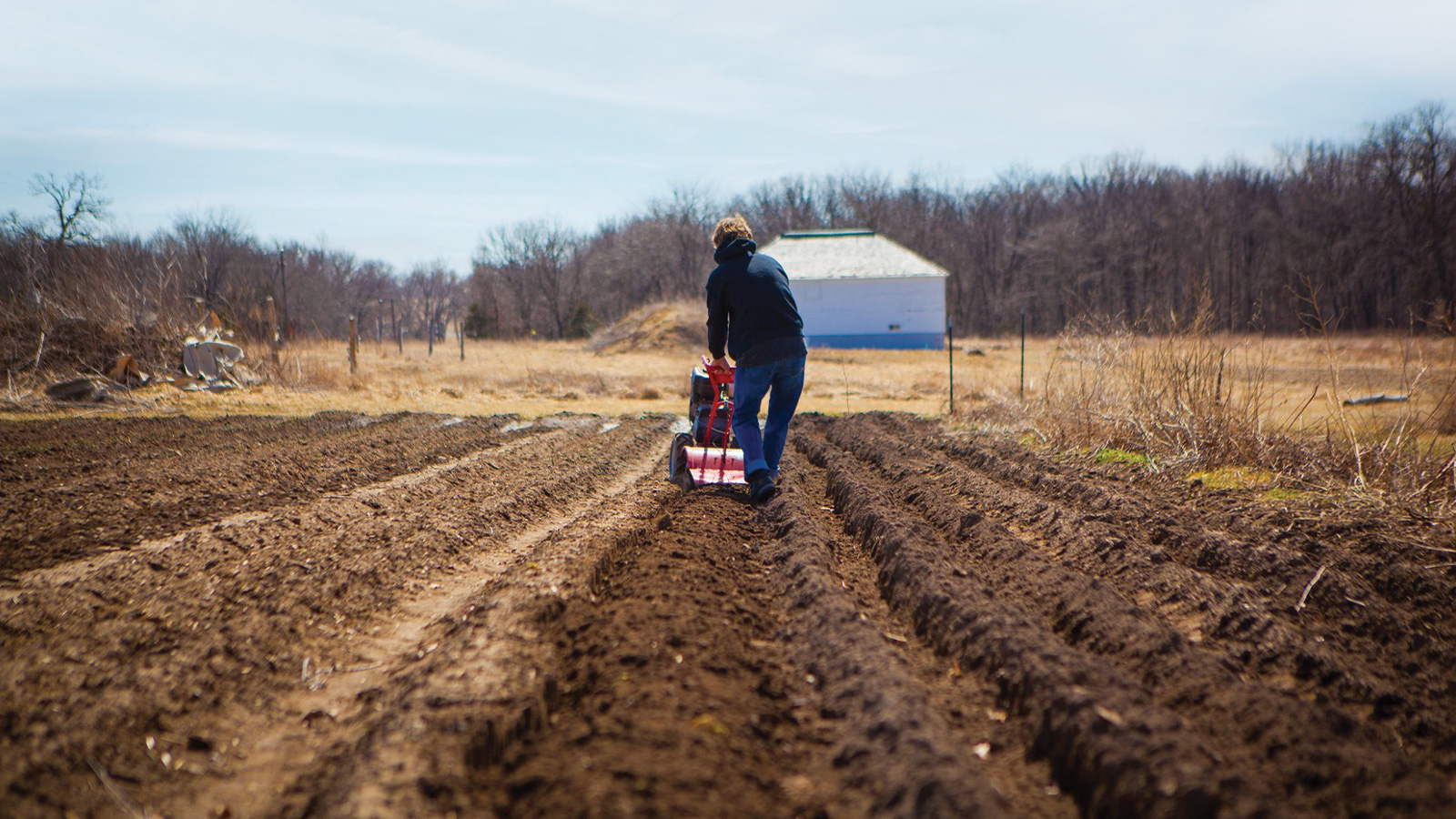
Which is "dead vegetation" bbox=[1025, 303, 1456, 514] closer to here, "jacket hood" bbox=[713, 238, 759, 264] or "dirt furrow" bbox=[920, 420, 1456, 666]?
"dirt furrow" bbox=[920, 420, 1456, 666]

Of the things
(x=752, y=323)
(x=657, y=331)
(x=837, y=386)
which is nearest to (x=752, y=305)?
(x=752, y=323)

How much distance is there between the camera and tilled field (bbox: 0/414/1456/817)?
9.52 ft

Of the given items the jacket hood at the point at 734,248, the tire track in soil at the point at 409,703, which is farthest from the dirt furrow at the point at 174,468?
the jacket hood at the point at 734,248

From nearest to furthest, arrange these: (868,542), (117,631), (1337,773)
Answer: (1337,773) < (117,631) < (868,542)

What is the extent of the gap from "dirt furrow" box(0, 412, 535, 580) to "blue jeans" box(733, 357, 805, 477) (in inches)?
150

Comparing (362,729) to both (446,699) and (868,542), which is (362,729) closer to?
(446,699)

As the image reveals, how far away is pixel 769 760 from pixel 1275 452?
742 centimetres

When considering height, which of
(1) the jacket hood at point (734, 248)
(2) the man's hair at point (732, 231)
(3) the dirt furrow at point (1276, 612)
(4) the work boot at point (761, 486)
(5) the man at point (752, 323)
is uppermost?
(2) the man's hair at point (732, 231)

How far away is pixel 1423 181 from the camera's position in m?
50.2

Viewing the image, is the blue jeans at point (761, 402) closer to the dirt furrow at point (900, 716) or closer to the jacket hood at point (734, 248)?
the jacket hood at point (734, 248)

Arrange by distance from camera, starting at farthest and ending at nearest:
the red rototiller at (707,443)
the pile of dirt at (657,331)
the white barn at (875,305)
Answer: the white barn at (875,305) → the pile of dirt at (657,331) → the red rototiller at (707,443)

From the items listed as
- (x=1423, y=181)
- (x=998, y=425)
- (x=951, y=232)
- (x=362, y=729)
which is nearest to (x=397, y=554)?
(x=362, y=729)

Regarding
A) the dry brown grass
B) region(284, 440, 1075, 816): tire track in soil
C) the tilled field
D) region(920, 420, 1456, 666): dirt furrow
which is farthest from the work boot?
the dry brown grass

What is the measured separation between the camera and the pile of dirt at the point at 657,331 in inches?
1688
